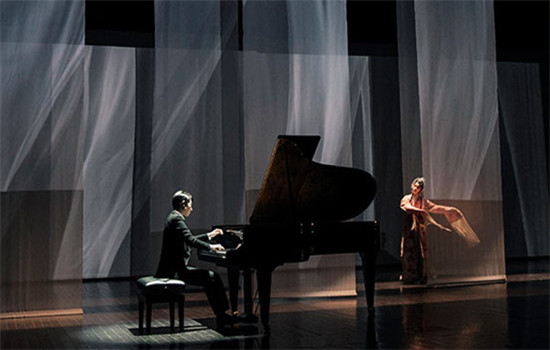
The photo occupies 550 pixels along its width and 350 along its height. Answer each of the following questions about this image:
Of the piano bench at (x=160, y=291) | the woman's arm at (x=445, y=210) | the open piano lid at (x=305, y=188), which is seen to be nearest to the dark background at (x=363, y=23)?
the woman's arm at (x=445, y=210)

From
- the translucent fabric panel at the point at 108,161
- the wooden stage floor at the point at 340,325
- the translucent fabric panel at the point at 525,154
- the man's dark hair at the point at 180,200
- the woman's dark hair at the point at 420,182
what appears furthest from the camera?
the translucent fabric panel at the point at 525,154

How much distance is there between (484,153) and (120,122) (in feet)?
16.8

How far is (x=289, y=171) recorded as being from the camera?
5.52 meters

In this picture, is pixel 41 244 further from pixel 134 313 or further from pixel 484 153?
pixel 484 153

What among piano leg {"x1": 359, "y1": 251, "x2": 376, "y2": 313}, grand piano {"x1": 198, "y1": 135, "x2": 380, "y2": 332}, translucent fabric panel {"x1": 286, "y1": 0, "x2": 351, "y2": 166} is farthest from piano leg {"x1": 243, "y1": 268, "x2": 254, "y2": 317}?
translucent fabric panel {"x1": 286, "y1": 0, "x2": 351, "y2": 166}

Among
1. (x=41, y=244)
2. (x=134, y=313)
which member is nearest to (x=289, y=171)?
(x=134, y=313)

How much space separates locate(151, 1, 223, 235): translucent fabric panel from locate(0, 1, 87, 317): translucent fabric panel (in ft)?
3.35

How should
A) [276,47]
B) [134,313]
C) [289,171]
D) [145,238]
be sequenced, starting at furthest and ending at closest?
[145,238] < [276,47] < [134,313] < [289,171]

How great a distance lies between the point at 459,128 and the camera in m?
8.61

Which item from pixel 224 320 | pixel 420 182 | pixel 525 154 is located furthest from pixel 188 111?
pixel 525 154

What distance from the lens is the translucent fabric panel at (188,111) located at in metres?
7.83

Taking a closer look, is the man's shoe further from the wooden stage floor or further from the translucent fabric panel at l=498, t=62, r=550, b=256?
the translucent fabric panel at l=498, t=62, r=550, b=256

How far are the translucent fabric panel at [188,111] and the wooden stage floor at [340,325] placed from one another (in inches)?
46.2

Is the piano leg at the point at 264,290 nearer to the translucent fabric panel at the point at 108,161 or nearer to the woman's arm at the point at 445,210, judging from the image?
the woman's arm at the point at 445,210
